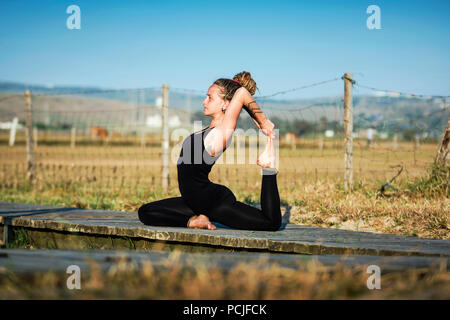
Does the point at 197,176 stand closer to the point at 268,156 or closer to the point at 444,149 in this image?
the point at 268,156

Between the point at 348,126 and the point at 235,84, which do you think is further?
the point at 348,126

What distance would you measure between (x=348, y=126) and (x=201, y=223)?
4.16 meters

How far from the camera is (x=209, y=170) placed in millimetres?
4180

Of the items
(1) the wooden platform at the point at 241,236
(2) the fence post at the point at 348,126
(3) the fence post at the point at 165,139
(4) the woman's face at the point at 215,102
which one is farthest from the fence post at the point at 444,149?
(3) the fence post at the point at 165,139

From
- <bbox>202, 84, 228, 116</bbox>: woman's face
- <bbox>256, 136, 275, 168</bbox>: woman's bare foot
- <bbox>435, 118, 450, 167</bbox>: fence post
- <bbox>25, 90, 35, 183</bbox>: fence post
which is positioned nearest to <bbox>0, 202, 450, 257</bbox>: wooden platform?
<bbox>256, 136, 275, 168</bbox>: woman's bare foot

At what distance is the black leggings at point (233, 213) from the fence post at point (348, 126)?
356 cm

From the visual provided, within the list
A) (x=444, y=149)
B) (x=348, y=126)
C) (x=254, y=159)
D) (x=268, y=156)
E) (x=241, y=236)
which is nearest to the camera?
(x=241, y=236)

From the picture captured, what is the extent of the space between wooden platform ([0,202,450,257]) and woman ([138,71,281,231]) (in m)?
0.14

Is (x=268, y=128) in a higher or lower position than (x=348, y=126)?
lower

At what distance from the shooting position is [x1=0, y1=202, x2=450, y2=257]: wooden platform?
10.9 feet

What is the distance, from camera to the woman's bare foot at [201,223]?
4.22 meters

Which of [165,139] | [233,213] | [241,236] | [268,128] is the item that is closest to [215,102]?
[268,128]

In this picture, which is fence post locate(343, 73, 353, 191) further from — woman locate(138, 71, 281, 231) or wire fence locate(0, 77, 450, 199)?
woman locate(138, 71, 281, 231)

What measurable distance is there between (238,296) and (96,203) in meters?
5.96
